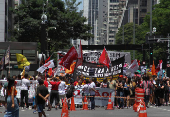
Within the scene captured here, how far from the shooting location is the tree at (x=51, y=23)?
50.0m

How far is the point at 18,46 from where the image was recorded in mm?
41500

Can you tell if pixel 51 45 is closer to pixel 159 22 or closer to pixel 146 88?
pixel 159 22

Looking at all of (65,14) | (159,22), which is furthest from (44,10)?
(159,22)

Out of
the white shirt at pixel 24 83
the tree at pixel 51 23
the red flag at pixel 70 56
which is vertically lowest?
the white shirt at pixel 24 83

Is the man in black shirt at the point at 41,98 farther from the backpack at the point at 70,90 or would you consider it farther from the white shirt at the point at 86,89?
the white shirt at the point at 86,89

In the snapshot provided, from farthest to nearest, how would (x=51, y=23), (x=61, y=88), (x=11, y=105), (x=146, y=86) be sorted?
(x=51, y=23), (x=146, y=86), (x=61, y=88), (x=11, y=105)

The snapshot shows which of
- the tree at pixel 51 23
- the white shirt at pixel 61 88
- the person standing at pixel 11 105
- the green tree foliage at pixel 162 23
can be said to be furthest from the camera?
the green tree foliage at pixel 162 23

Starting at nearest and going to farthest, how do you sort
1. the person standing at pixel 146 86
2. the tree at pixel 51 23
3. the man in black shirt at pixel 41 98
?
the man in black shirt at pixel 41 98 → the person standing at pixel 146 86 → the tree at pixel 51 23

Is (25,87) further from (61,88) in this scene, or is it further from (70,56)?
(70,56)

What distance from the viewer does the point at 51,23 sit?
164 ft

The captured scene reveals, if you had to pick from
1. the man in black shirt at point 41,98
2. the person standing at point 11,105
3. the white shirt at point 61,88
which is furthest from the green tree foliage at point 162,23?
the person standing at point 11,105

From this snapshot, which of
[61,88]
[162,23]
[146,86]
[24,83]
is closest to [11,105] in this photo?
[61,88]

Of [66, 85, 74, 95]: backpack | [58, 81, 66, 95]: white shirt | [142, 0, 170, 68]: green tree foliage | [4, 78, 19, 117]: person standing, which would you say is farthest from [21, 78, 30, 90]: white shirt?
[142, 0, 170, 68]: green tree foliage

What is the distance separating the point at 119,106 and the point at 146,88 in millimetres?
1651
